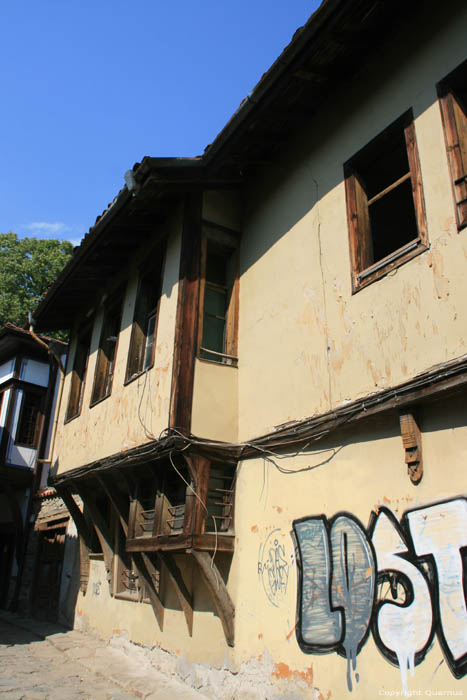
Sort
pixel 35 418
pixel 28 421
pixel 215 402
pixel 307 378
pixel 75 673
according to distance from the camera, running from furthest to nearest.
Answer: pixel 35 418, pixel 28 421, pixel 75 673, pixel 215 402, pixel 307 378

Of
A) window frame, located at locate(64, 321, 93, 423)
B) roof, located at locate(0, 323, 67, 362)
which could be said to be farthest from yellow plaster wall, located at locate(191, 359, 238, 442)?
roof, located at locate(0, 323, 67, 362)

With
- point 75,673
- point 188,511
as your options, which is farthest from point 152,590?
point 188,511

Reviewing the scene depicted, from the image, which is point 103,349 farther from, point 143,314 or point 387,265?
point 387,265

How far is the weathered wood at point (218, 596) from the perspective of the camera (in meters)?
5.65

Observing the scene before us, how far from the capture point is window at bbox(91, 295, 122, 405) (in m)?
9.16

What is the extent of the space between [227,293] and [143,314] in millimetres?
1607

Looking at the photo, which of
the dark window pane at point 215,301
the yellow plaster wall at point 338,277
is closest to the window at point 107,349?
the dark window pane at point 215,301

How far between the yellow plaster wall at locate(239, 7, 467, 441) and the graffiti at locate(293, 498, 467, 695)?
114cm

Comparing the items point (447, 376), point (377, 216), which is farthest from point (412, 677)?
point (377, 216)

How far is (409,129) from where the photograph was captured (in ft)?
15.9

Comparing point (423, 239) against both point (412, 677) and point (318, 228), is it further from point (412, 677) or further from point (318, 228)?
point (412, 677)

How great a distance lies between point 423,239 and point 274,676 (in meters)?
4.19

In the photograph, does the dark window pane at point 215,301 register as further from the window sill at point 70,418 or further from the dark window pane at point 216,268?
the window sill at point 70,418

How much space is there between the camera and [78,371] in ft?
35.2
